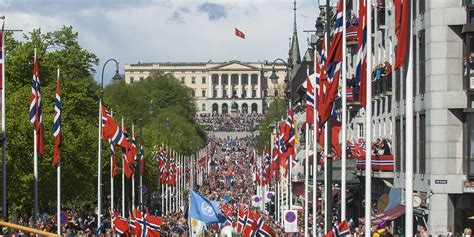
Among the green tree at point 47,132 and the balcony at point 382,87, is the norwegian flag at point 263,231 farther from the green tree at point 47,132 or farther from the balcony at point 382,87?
the green tree at point 47,132

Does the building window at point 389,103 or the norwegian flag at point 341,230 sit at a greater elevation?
the building window at point 389,103

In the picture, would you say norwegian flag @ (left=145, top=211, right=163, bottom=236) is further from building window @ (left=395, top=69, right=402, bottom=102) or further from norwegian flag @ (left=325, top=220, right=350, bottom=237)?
norwegian flag @ (left=325, top=220, right=350, bottom=237)

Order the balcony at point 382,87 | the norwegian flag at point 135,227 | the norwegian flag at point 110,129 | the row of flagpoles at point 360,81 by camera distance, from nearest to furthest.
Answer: the row of flagpoles at point 360,81
the balcony at point 382,87
the norwegian flag at point 135,227
the norwegian flag at point 110,129

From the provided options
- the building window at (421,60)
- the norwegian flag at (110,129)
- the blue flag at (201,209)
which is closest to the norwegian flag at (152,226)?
the blue flag at (201,209)

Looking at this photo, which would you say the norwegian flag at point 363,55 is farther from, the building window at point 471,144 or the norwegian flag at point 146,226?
the norwegian flag at point 146,226

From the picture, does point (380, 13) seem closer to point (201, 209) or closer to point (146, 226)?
point (201, 209)

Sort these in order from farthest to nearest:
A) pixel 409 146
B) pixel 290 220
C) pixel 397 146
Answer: pixel 397 146, pixel 290 220, pixel 409 146

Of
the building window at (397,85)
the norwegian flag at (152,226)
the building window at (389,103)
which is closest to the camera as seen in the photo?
the building window at (397,85)

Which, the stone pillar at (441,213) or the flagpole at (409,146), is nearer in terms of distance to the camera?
the flagpole at (409,146)

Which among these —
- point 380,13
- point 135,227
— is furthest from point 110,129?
point 380,13

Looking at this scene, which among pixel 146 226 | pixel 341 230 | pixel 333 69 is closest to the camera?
pixel 341 230

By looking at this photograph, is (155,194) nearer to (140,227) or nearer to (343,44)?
(140,227)

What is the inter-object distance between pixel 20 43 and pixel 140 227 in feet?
142

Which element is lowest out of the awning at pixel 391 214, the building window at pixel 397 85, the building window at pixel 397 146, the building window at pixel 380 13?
the awning at pixel 391 214
